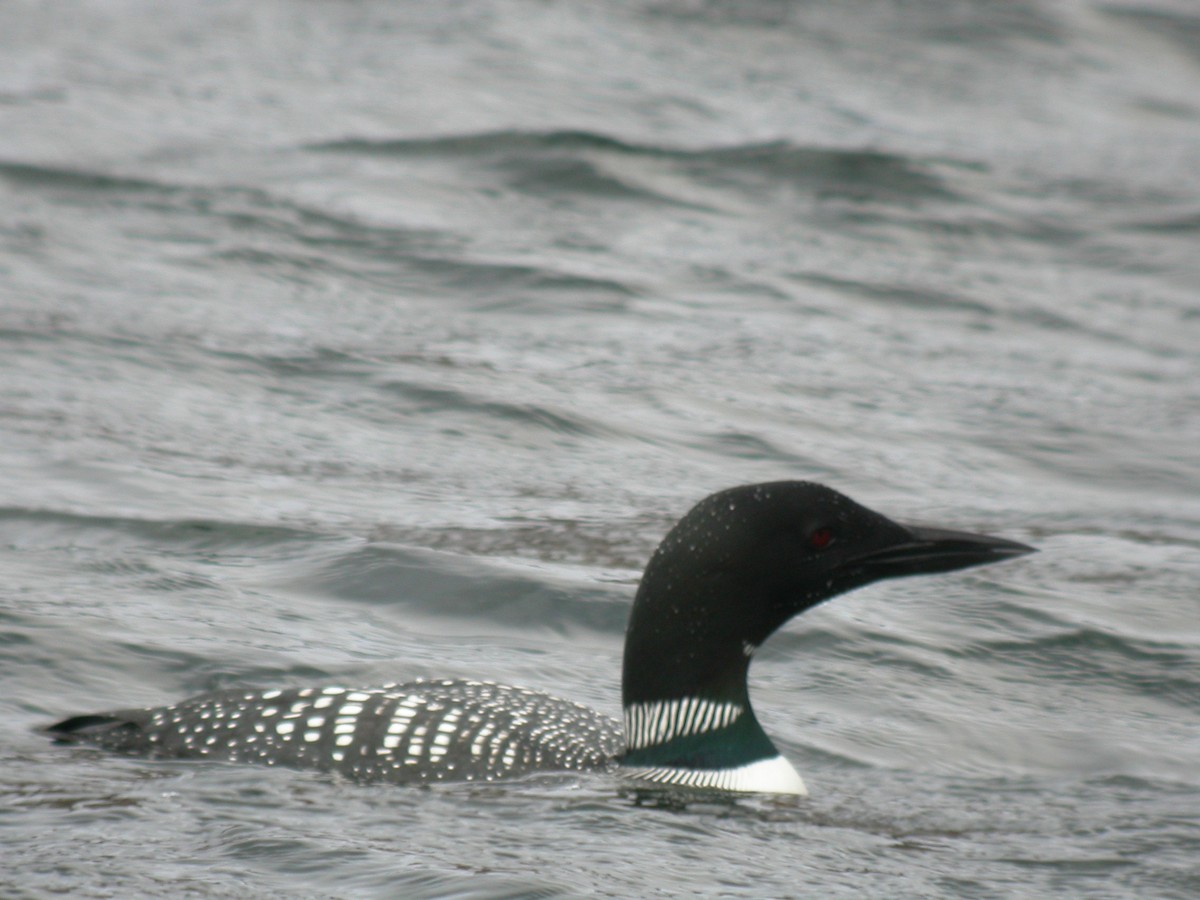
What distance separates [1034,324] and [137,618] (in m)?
5.41

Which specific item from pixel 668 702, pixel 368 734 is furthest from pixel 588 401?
pixel 368 734

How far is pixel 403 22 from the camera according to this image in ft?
44.3

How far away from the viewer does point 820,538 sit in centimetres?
420

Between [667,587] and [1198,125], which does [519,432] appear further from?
[1198,125]

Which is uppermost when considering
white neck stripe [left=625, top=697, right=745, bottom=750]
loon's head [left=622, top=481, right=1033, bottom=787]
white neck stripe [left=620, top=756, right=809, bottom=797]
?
loon's head [left=622, top=481, right=1033, bottom=787]

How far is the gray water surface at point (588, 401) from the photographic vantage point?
4.03 metres

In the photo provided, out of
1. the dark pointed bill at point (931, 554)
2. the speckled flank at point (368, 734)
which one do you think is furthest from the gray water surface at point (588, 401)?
the dark pointed bill at point (931, 554)

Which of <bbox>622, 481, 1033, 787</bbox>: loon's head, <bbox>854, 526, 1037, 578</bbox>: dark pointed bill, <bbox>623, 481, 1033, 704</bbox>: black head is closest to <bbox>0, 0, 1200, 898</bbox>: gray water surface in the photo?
<bbox>622, 481, 1033, 787</bbox>: loon's head

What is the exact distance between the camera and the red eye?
4195 mm

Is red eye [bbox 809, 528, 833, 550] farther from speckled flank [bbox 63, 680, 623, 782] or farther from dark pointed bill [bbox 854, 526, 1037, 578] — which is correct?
speckled flank [bbox 63, 680, 623, 782]

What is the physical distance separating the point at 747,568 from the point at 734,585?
0.05 meters

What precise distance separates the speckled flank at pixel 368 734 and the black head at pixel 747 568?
9.6 inches

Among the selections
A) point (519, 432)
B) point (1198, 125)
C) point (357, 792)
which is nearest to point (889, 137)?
point (1198, 125)

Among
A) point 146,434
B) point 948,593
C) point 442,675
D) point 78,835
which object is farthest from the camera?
point 146,434
